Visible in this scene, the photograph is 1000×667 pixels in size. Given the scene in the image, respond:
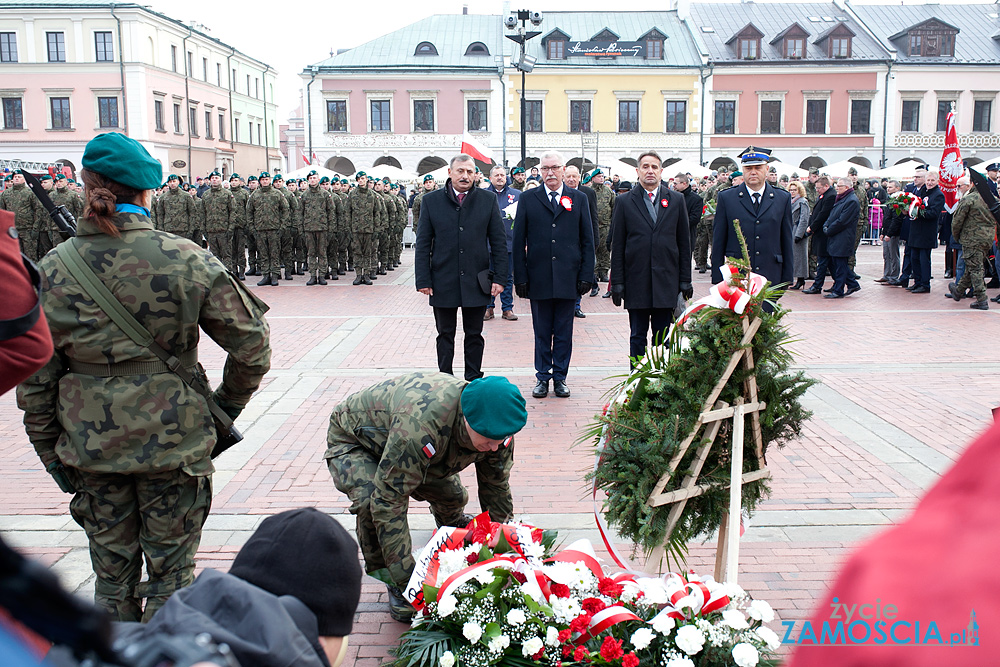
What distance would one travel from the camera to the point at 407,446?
3479mm

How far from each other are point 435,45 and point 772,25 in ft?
65.8

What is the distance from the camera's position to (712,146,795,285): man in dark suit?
7551 millimetres

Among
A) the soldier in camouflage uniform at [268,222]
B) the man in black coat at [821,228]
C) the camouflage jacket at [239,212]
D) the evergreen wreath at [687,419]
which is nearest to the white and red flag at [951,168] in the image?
the man in black coat at [821,228]

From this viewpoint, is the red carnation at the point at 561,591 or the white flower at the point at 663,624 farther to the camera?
the red carnation at the point at 561,591

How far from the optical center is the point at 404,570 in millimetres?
3512

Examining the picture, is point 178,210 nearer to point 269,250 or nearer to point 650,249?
point 269,250

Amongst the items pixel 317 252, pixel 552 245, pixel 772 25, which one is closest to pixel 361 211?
pixel 317 252

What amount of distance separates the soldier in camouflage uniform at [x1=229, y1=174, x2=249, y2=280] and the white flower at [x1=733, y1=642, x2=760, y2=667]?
1611cm

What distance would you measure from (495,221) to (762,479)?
4.41 m

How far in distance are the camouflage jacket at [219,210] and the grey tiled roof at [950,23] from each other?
→ 4222cm

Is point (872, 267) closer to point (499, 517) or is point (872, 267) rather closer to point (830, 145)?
point (499, 517)

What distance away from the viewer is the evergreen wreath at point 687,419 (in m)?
3.26

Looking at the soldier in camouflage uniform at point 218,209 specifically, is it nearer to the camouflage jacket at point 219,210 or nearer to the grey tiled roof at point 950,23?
the camouflage jacket at point 219,210

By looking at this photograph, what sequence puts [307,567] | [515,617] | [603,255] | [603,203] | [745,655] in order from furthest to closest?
1. [603,255]
2. [603,203]
3. [515,617]
4. [745,655]
5. [307,567]
